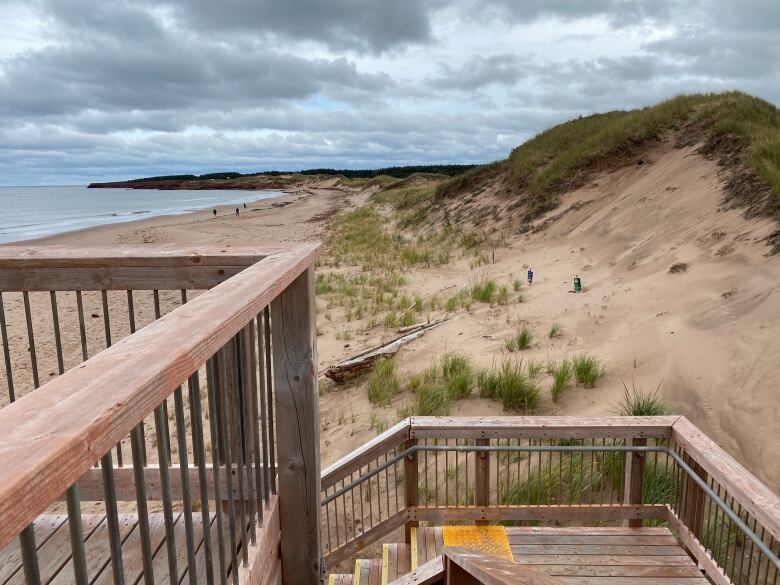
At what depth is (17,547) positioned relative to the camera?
92.7 inches

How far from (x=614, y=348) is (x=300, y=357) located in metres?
5.53

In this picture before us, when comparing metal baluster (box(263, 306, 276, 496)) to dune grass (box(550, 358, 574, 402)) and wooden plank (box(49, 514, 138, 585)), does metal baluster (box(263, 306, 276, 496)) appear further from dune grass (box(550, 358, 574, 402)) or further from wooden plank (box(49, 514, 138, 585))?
dune grass (box(550, 358, 574, 402))

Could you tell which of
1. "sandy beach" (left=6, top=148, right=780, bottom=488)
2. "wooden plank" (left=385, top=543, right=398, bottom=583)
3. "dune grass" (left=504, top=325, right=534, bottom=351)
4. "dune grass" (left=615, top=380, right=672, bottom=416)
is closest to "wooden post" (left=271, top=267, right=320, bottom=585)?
"wooden plank" (left=385, top=543, right=398, bottom=583)

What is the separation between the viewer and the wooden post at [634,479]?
12.1 ft

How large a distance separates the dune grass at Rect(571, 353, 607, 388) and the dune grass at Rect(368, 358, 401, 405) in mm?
1997

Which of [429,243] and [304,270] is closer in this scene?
[304,270]

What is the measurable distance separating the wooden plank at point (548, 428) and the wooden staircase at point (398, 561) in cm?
67

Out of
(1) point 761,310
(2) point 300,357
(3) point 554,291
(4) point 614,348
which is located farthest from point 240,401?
(3) point 554,291

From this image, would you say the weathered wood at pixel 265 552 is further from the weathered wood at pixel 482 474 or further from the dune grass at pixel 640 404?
the dune grass at pixel 640 404

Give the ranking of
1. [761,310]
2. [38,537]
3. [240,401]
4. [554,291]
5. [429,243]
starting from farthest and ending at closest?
[429,243], [554,291], [761,310], [38,537], [240,401]

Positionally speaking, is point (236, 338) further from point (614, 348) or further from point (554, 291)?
point (554, 291)

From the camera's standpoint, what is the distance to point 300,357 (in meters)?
2.49

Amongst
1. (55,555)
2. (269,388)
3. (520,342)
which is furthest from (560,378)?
(55,555)

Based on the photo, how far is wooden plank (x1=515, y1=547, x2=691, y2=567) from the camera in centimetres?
337
